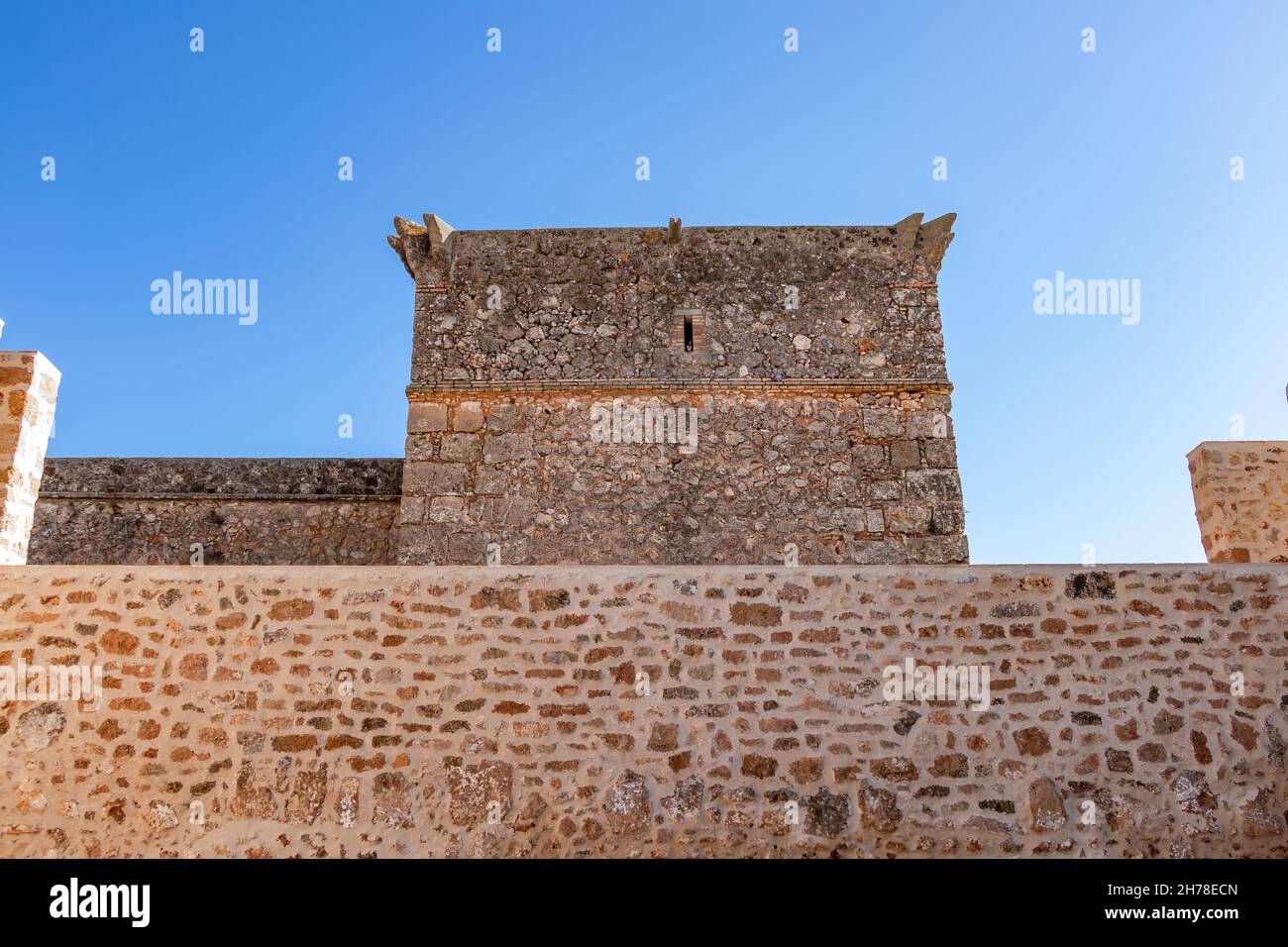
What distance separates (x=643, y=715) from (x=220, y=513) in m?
6.88

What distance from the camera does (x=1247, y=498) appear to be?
757 centimetres

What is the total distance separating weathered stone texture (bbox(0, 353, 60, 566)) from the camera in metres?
5.57

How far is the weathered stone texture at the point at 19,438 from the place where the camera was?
5.57 m

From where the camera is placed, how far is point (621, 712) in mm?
4758

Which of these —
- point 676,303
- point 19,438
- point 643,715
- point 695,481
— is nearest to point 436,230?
→ point 676,303

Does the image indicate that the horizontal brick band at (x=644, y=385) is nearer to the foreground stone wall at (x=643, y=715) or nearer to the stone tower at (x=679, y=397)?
the stone tower at (x=679, y=397)

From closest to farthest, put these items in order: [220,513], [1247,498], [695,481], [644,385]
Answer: [1247,498]
[695,481]
[644,385]
[220,513]

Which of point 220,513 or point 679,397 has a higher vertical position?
point 679,397

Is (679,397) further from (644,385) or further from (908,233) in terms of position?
(908,233)

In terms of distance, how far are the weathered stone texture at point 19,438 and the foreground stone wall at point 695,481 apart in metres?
3.25

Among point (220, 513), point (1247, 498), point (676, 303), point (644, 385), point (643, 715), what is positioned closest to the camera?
point (643, 715)

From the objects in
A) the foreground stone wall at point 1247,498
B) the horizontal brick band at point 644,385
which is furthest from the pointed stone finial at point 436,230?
the foreground stone wall at point 1247,498
